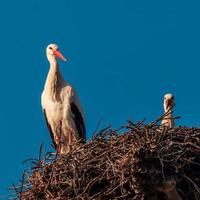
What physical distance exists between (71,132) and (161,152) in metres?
3.81

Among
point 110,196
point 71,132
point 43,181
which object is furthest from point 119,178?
point 71,132

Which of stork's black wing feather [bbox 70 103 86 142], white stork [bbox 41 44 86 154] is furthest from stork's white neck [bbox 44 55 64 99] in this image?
stork's black wing feather [bbox 70 103 86 142]

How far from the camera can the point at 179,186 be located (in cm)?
792

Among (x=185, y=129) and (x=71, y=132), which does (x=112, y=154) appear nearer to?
(x=185, y=129)

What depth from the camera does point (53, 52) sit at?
40.6 ft

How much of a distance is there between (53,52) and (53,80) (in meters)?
0.61

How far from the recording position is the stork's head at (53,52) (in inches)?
485

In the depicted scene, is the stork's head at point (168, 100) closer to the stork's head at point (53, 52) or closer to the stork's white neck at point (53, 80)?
the stork's white neck at point (53, 80)

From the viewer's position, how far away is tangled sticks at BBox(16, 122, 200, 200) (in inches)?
305

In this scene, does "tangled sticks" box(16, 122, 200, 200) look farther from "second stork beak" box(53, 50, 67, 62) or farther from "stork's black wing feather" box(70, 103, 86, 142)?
"second stork beak" box(53, 50, 67, 62)

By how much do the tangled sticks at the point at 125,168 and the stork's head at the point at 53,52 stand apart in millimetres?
3851

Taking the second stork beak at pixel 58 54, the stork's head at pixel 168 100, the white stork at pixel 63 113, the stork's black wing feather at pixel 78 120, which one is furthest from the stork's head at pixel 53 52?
the stork's head at pixel 168 100

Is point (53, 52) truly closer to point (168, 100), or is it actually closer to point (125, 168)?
point (168, 100)

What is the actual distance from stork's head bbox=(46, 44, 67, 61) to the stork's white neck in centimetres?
7
